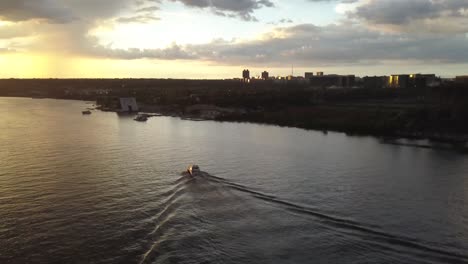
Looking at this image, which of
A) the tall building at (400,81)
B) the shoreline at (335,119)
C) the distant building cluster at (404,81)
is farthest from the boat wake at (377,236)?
the tall building at (400,81)

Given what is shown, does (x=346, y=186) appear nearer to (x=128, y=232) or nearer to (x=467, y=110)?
(x=128, y=232)

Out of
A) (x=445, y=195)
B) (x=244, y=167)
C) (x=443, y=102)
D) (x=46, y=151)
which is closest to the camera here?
(x=445, y=195)

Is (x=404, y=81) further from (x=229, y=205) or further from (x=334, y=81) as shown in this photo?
(x=229, y=205)

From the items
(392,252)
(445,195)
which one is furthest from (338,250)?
(445,195)

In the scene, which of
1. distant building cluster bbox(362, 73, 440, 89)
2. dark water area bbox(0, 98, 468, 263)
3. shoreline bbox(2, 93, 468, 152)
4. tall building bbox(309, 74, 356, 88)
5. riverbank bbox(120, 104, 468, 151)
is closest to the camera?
dark water area bbox(0, 98, 468, 263)

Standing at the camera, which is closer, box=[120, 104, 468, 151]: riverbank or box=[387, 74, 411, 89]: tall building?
box=[120, 104, 468, 151]: riverbank

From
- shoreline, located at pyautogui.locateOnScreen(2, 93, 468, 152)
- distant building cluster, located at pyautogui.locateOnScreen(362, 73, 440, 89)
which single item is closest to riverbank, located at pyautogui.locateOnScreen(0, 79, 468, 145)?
shoreline, located at pyautogui.locateOnScreen(2, 93, 468, 152)

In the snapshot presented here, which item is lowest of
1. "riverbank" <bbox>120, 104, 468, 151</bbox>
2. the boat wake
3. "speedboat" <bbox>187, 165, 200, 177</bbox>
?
the boat wake

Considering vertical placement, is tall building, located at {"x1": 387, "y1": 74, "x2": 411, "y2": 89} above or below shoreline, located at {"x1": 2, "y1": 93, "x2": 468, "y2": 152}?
above

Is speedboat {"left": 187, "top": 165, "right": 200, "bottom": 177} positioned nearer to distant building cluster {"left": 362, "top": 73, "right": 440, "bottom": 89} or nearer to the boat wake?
the boat wake

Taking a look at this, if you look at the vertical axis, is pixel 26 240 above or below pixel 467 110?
below
